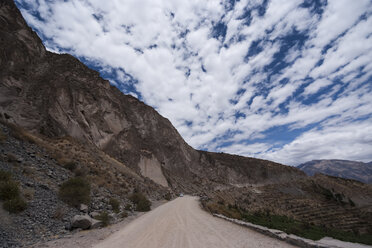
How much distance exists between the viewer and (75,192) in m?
11.3

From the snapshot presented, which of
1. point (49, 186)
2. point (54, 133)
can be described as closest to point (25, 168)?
point (49, 186)

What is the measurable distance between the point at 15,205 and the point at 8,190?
2.93ft

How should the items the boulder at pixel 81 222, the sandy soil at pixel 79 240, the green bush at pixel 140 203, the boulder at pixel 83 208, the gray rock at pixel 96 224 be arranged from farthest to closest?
→ the green bush at pixel 140 203 < the boulder at pixel 83 208 < the gray rock at pixel 96 224 < the boulder at pixel 81 222 < the sandy soil at pixel 79 240

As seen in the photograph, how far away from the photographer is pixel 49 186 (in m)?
10.8

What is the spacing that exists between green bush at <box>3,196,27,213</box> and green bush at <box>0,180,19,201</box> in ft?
0.82

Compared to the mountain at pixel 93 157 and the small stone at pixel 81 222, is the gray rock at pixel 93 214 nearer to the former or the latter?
the mountain at pixel 93 157

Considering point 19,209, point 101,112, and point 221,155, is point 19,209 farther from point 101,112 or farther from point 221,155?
point 221,155

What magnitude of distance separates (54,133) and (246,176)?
242 ft

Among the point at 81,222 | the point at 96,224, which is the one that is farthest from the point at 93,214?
the point at 81,222

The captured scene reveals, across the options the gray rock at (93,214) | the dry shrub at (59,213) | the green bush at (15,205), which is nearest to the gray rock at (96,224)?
the gray rock at (93,214)

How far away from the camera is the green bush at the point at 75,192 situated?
10.7 metres

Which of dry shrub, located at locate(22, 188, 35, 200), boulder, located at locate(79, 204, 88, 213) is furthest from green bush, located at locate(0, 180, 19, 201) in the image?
boulder, located at locate(79, 204, 88, 213)

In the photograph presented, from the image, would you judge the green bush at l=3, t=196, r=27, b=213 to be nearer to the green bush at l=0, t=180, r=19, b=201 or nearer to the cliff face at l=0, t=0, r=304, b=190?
the green bush at l=0, t=180, r=19, b=201

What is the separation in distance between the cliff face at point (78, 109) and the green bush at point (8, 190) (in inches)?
642
